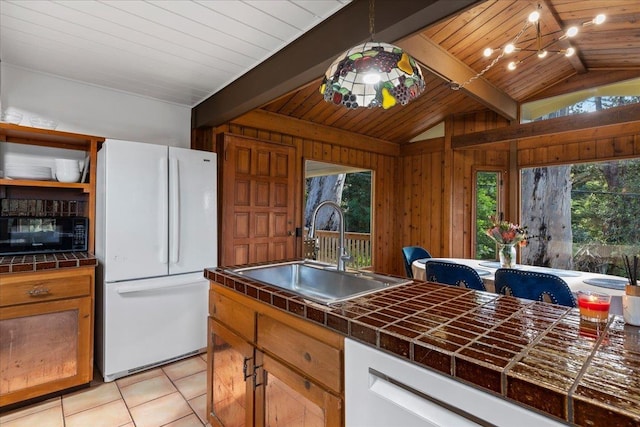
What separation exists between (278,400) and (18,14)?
8.58ft

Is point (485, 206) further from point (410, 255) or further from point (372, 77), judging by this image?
point (372, 77)

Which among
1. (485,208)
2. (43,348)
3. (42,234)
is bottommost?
(43,348)

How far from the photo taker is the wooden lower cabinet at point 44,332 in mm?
2033

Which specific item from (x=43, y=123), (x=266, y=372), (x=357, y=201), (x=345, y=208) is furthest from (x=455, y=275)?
(x=345, y=208)

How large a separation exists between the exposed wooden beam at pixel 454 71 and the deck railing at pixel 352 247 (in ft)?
8.61

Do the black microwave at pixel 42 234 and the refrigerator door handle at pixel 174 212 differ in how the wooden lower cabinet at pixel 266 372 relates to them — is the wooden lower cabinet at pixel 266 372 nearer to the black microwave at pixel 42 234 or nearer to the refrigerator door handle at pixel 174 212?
the refrigerator door handle at pixel 174 212

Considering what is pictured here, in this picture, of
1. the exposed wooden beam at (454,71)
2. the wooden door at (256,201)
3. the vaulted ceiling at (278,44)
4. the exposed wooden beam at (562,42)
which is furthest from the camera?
the wooden door at (256,201)

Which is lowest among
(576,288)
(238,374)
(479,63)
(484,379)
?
(238,374)

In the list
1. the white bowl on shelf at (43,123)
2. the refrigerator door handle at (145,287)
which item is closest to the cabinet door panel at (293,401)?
the refrigerator door handle at (145,287)

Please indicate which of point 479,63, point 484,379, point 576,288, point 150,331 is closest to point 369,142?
point 479,63

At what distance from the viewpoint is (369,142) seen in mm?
5012

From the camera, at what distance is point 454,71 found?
10.6 ft

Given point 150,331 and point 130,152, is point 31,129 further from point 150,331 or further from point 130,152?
point 150,331

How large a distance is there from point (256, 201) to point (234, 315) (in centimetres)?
216
